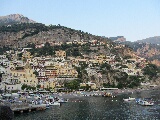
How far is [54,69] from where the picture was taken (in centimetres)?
10888

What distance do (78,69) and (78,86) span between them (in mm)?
19309

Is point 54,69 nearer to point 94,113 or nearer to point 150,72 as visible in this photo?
point 150,72

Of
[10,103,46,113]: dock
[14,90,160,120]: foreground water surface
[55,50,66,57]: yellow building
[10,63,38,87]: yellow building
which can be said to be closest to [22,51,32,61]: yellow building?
[55,50,66,57]: yellow building

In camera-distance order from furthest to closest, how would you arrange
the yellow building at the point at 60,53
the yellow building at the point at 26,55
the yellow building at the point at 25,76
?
1. the yellow building at the point at 60,53
2. the yellow building at the point at 26,55
3. the yellow building at the point at 25,76

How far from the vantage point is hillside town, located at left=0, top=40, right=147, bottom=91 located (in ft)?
307

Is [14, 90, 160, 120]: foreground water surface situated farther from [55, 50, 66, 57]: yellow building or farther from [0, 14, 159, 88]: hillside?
[55, 50, 66, 57]: yellow building

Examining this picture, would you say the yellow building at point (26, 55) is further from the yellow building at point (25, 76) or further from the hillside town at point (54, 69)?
the yellow building at point (25, 76)

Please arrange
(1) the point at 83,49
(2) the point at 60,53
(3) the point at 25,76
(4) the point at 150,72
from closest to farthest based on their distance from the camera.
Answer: (3) the point at 25,76 < (4) the point at 150,72 < (2) the point at 60,53 < (1) the point at 83,49

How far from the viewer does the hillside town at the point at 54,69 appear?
93688mm

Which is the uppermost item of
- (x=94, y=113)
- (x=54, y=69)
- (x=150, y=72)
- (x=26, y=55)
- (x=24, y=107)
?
(x=26, y=55)

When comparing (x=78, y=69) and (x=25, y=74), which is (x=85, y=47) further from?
(x=25, y=74)

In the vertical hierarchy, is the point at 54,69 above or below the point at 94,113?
above

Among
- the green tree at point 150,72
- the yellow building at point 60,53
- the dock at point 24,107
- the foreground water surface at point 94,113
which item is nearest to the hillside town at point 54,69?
the yellow building at point 60,53

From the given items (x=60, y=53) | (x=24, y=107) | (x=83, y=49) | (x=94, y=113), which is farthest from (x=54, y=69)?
(x=94, y=113)
